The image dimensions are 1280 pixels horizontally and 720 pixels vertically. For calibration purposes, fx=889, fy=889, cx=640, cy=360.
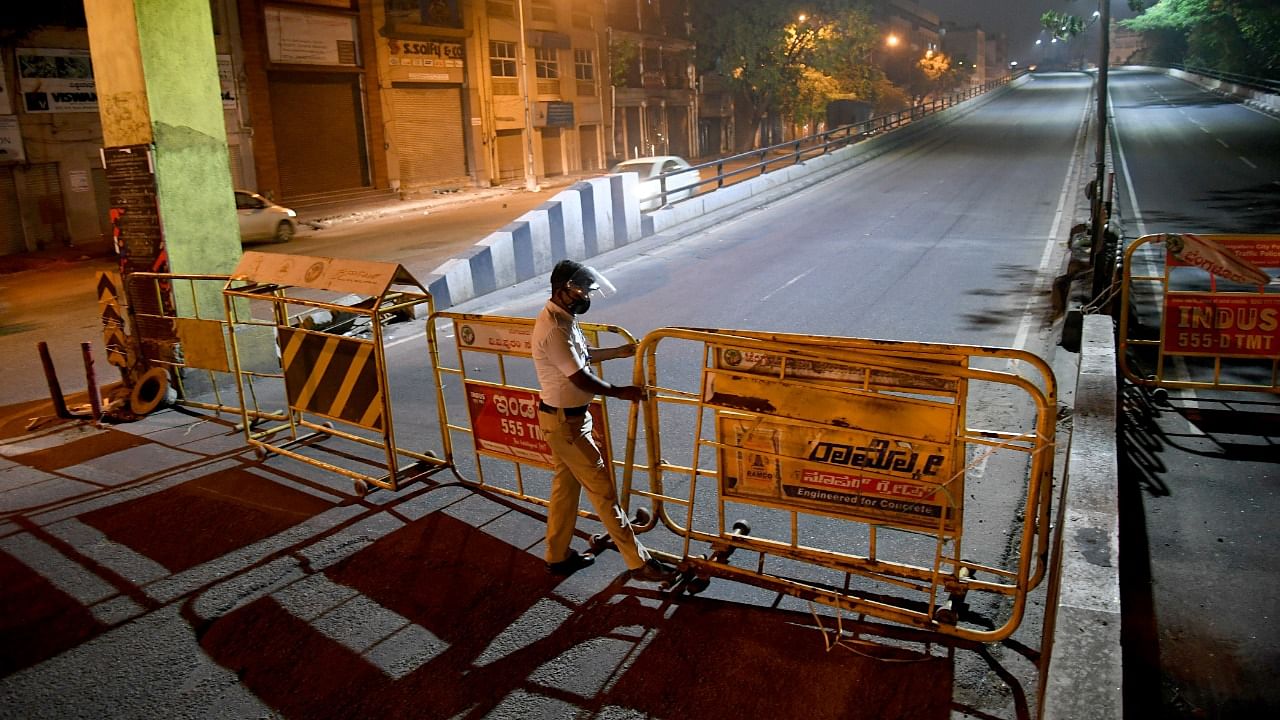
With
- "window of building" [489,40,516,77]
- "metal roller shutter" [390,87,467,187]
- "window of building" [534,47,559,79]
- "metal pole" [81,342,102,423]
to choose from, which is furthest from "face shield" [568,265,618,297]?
"window of building" [534,47,559,79]

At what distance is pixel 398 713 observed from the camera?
4363 mm

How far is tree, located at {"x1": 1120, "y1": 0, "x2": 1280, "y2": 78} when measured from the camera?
52969mm

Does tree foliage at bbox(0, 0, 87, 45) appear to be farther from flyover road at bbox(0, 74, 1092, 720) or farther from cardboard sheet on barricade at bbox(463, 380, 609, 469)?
cardboard sheet on barricade at bbox(463, 380, 609, 469)

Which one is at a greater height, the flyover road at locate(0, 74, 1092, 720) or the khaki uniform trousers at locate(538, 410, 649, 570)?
the khaki uniform trousers at locate(538, 410, 649, 570)

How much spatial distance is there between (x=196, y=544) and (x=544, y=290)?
32.2ft

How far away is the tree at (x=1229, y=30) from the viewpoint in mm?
52969

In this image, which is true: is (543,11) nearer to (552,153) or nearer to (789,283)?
(552,153)

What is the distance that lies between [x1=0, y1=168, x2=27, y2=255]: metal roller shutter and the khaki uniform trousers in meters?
24.2

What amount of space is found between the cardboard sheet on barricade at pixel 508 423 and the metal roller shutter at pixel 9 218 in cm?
2279

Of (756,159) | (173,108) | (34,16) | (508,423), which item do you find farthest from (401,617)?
(756,159)

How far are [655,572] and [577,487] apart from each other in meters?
0.72

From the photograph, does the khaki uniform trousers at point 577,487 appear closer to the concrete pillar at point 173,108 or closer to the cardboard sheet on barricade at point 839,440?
the cardboard sheet on barricade at point 839,440

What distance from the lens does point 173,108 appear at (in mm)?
10039

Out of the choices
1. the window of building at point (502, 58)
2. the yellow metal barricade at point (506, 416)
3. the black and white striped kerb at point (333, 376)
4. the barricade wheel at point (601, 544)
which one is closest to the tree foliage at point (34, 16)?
the window of building at point (502, 58)
